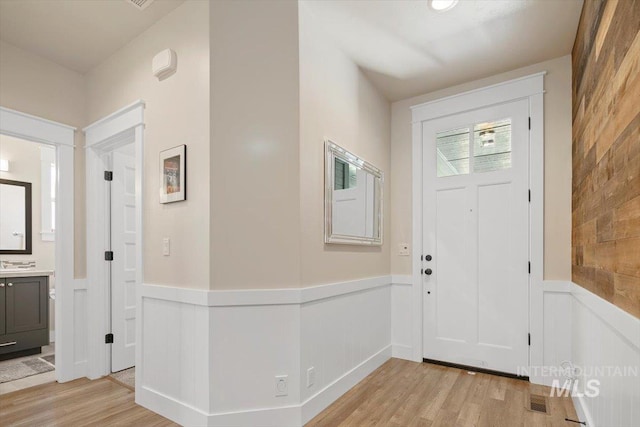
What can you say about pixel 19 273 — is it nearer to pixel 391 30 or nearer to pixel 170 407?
pixel 170 407

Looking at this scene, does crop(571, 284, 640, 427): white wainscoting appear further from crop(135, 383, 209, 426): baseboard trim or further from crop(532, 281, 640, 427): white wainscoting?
crop(135, 383, 209, 426): baseboard trim

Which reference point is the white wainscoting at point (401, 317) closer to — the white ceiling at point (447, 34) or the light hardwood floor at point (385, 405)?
the light hardwood floor at point (385, 405)

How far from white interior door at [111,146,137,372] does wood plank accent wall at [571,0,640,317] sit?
3.49 m

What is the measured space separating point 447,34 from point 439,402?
2.70m

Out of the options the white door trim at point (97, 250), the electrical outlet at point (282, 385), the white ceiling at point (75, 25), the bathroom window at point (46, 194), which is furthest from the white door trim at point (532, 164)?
the bathroom window at point (46, 194)

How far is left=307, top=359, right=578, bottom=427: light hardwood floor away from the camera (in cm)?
225

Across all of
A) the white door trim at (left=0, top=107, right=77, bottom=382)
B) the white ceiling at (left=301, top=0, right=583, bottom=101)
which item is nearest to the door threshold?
the white ceiling at (left=301, top=0, right=583, bottom=101)

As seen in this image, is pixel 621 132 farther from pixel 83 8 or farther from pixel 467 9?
pixel 83 8

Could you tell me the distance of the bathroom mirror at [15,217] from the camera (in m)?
3.96

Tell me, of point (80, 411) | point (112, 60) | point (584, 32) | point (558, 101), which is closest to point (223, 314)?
point (80, 411)

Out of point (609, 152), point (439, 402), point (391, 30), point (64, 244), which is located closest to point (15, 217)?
point (64, 244)

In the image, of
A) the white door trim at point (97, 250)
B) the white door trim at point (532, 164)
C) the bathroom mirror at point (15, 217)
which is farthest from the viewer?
the bathroom mirror at point (15, 217)

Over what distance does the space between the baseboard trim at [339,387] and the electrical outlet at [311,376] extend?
90 millimetres

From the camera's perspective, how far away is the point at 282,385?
215cm
